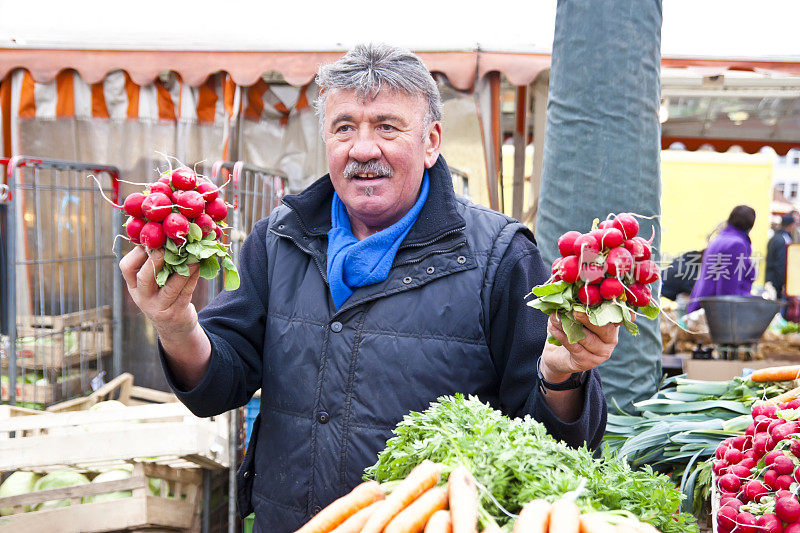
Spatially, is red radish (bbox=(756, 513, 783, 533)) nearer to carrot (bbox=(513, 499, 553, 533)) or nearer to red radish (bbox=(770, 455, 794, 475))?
red radish (bbox=(770, 455, 794, 475))

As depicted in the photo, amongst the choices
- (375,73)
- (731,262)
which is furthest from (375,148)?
(731,262)

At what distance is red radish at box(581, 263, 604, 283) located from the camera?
1385 millimetres

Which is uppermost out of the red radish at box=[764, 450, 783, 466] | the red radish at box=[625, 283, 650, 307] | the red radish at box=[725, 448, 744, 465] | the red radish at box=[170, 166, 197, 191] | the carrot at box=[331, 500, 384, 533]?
the red radish at box=[170, 166, 197, 191]

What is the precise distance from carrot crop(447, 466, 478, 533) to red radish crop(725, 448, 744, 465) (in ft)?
4.16

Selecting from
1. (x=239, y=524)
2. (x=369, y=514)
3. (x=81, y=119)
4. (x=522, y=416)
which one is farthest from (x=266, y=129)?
(x=369, y=514)

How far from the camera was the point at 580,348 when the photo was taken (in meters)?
Answer: 1.45

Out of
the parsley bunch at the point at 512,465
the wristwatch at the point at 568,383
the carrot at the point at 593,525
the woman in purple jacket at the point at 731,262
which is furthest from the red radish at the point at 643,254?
the woman in purple jacket at the point at 731,262

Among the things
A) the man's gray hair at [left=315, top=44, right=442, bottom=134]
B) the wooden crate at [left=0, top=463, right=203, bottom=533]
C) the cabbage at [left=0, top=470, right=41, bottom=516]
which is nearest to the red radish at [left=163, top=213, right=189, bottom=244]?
the man's gray hair at [left=315, top=44, right=442, bottom=134]

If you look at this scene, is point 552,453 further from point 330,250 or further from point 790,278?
point 790,278

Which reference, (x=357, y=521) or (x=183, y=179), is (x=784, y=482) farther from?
(x=183, y=179)

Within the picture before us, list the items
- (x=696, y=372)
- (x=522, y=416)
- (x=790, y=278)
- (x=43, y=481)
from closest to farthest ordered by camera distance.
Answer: (x=522, y=416)
(x=43, y=481)
(x=696, y=372)
(x=790, y=278)

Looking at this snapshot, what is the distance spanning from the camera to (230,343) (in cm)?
201

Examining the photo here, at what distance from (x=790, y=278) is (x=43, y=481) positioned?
5.91 metres

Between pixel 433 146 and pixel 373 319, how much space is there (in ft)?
1.81
